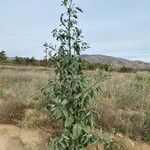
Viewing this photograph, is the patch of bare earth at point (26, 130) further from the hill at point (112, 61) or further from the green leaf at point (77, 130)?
the green leaf at point (77, 130)

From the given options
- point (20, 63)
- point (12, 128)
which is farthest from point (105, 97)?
point (20, 63)

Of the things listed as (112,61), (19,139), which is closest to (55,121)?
(19,139)

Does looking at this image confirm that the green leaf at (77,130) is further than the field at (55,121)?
No

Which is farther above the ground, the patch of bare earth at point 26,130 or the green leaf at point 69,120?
the green leaf at point 69,120

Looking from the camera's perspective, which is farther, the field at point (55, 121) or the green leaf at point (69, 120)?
the field at point (55, 121)

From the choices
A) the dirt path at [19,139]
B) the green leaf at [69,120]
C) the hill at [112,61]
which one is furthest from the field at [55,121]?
the green leaf at [69,120]

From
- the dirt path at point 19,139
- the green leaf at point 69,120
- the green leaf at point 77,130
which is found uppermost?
the green leaf at point 69,120

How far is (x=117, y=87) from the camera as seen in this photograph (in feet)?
46.1

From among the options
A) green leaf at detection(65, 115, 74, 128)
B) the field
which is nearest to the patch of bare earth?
the field

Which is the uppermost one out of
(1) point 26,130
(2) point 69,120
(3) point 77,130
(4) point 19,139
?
(2) point 69,120

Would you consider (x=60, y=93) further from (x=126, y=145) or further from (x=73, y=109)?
(x=126, y=145)

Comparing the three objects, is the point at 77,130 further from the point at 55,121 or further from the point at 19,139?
the point at 55,121

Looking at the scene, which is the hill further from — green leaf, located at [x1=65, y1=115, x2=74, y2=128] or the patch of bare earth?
the patch of bare earth

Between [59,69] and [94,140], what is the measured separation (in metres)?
1.23
